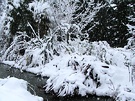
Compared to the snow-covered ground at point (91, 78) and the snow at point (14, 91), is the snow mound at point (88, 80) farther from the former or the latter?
the snow at point (14, 91)

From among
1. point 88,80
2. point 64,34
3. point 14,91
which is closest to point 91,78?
point 88,80

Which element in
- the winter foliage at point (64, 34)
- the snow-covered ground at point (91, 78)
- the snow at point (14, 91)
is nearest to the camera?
the snow at point (14, 91)

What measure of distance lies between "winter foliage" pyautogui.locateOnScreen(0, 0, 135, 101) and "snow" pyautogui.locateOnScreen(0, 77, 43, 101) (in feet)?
8.74

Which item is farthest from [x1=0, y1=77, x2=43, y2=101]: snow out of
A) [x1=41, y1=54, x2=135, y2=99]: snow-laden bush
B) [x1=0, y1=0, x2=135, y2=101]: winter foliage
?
[x1=0, y1=0, x2=135, y2=101]: winter foliage

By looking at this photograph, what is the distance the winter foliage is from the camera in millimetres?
11398

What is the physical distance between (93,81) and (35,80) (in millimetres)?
2597

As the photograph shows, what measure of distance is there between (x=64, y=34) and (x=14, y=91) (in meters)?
7.47

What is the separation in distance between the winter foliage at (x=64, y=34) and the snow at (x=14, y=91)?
2663 mm

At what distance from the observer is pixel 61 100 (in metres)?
8.47

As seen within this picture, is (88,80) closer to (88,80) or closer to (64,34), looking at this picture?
(88,80)

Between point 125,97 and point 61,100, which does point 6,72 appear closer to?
point 61,100

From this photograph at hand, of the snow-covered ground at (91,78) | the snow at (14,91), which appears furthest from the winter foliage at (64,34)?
the snow at (14,91)

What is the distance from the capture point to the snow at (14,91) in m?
6.41

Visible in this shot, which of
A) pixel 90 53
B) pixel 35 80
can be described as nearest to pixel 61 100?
pixel 35 80
